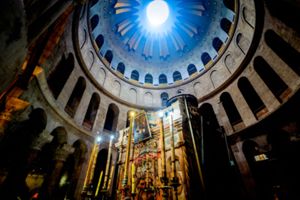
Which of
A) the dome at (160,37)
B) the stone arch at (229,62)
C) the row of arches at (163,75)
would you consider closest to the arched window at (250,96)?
the stone arch at (229,62)

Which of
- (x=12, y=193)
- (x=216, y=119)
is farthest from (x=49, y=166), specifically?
(x=216, y=119)

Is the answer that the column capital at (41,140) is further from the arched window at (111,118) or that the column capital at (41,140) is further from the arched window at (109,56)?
the arched window at (109,56)

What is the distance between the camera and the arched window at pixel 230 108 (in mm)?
12535

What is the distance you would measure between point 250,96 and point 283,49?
156 inches

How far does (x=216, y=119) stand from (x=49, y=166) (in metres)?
13.5

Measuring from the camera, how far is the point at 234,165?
31.1 ft

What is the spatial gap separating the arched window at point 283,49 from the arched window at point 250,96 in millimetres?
2873

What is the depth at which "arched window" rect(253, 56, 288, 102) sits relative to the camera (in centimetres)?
943

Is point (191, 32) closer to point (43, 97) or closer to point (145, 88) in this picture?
point (145, 88)

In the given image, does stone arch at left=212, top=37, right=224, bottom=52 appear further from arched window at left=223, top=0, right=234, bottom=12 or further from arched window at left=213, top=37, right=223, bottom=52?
arched window at left=223, top=0, right=234, bottom=12

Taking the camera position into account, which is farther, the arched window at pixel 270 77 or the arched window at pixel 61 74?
the arched window at pixel 61 74

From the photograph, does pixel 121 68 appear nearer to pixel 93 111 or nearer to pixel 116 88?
pixel 116 88

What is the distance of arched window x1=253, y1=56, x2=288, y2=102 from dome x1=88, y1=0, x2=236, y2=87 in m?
4.48

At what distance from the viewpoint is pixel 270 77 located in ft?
34.7
